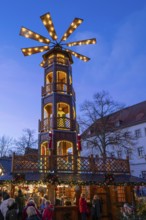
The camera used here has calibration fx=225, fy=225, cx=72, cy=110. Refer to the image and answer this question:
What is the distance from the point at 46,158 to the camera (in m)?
12.8

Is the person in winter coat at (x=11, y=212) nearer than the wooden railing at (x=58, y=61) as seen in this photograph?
Yes

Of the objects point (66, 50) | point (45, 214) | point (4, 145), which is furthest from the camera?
point (4, 145)

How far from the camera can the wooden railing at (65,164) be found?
40.3 feet

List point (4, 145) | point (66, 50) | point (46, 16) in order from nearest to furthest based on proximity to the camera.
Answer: point (46, 16) < point (66, 50) < point (4, 145)

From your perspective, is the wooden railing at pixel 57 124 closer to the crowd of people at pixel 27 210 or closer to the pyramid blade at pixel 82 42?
the crowd of people at pixel 27 210

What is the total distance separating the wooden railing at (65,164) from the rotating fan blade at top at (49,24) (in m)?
11.1

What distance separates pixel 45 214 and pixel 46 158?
158 inches

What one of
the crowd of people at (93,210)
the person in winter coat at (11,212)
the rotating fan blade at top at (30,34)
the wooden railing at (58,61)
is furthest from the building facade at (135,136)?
the person in winter coat at (11,212)

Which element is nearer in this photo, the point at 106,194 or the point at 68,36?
the point at 106,194

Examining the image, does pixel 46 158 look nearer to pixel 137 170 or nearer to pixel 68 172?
pixel 68 172

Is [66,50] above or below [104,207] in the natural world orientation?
above

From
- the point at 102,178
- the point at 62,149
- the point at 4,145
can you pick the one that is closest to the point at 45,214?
the point at 102,178

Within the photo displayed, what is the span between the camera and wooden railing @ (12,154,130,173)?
40.3 ft

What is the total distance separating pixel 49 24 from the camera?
61.7 feet
